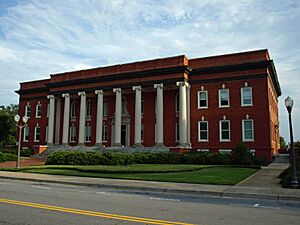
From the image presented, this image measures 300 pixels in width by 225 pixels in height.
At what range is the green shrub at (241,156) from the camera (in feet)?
91.1

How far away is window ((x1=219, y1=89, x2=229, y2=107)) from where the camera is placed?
35.0 m

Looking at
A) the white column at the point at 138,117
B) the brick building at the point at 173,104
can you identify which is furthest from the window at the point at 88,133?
the white column at the point at 138,117

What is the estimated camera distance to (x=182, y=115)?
34.8 metres

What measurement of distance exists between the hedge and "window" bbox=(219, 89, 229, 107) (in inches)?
312

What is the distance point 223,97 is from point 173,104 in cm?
642

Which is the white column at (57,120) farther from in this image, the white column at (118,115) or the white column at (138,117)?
the white column at (138,117)

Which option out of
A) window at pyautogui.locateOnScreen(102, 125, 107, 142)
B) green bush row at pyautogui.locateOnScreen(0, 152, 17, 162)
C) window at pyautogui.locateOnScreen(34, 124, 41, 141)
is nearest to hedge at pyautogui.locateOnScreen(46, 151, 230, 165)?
green bush row at pyautogui.locateOnScreen(0, 152, 17, 162)

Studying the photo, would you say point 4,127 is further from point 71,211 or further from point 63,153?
point 71,211

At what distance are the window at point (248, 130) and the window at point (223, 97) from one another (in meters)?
2.92

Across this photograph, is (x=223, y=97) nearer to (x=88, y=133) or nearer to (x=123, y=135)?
(x=123, y=135)

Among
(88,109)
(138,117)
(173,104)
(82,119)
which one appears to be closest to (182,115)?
(173,104)

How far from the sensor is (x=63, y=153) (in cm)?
2878

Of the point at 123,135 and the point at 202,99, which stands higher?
the point at 202,99

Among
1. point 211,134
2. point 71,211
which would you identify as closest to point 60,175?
point 71,211
